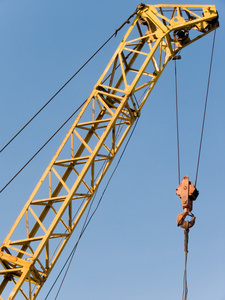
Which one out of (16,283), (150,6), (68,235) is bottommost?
(16,283)

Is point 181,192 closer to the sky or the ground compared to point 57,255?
closer to the sky

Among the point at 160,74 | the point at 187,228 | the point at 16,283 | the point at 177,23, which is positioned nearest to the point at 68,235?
the point at 16,283

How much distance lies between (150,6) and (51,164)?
27.1 ft

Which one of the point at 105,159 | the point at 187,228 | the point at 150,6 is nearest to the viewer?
the point at 187,228

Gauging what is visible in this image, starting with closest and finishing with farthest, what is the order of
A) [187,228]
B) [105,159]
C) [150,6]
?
[187,228] < [105,159] < [150,6]

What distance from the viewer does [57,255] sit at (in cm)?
2906

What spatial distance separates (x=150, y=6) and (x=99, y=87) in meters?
4.47

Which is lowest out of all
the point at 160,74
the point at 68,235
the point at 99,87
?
the point at 68,235

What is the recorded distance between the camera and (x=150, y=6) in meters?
32.7

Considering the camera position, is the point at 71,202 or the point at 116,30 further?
the point at 116,30

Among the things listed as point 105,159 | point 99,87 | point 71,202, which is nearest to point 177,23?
point 99,87

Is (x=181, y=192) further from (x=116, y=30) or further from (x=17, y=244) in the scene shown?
(x=116, y=30)

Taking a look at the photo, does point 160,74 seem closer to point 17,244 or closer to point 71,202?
point 71,202

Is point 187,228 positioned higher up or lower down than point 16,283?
higher up
